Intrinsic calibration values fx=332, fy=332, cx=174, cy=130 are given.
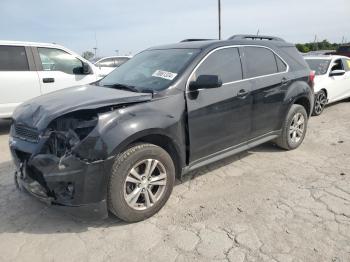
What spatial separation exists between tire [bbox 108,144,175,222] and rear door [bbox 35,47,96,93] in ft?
15.1

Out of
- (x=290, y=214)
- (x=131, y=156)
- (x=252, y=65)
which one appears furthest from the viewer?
(x=252, y=65)

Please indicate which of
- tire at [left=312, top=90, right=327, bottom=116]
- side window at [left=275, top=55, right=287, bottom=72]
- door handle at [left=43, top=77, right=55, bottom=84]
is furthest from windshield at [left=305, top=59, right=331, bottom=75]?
door handle at [left=43, top=77, right=55, bottom=84]

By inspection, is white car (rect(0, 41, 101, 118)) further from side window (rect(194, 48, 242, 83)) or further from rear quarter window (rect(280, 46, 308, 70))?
rear quarter window (rect(280, 46, 308, 70))

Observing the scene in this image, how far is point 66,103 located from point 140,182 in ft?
3.54

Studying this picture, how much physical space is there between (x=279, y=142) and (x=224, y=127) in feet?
5.45

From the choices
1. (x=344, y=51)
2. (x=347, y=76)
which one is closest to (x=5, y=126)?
(x=347, y=76)

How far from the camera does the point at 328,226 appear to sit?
3.17 m

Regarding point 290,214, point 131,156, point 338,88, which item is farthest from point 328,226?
point 338,88

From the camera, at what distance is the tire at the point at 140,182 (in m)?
3.08

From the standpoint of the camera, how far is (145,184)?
333cm

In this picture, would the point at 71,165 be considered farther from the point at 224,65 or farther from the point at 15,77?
the point at 15,77

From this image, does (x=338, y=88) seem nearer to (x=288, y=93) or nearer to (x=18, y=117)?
(x=288, y=93)

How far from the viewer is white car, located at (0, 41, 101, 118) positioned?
673 centimetres

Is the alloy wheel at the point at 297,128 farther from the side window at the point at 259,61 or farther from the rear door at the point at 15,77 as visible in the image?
the rear door at the point at 15,77
